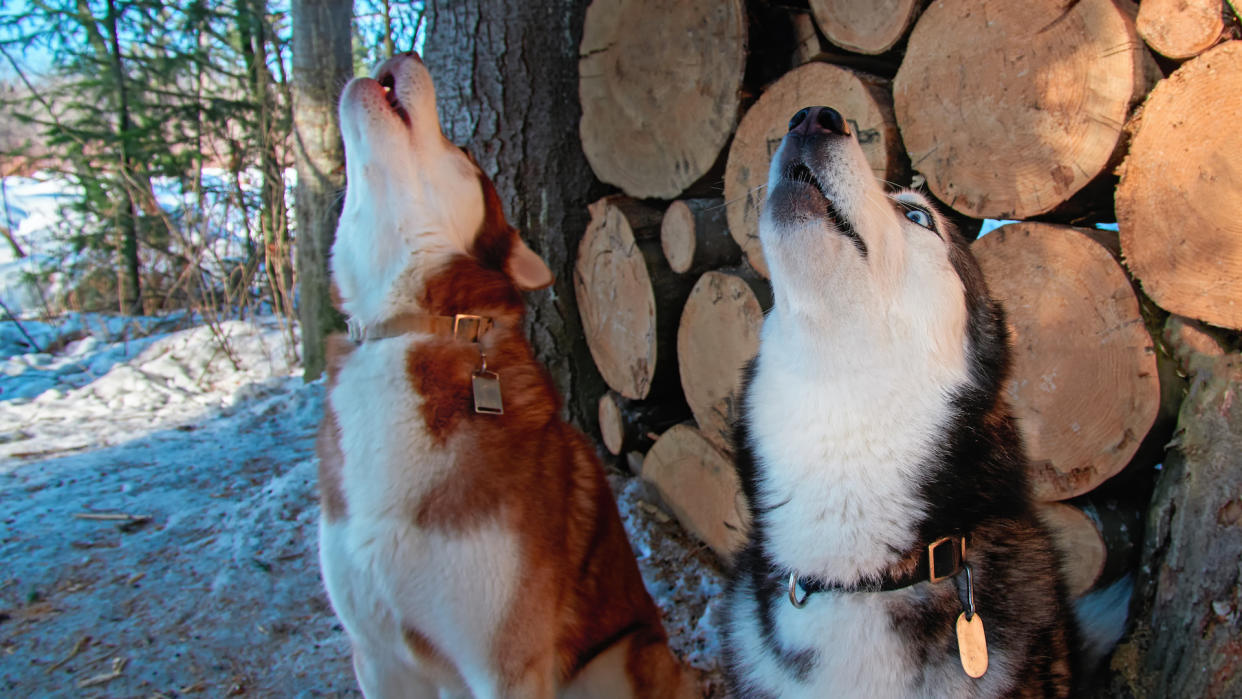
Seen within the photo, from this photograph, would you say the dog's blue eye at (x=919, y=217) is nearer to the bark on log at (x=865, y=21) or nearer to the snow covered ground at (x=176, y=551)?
the bark on log at (x=865, y=21)

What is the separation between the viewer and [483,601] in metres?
1.71

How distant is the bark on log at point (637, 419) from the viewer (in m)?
3.34

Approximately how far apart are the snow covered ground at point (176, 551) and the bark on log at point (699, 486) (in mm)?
116

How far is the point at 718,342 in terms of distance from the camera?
2672 millimetres

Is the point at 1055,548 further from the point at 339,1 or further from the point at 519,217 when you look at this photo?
the point at 339,1

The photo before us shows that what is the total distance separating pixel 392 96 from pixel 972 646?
2.03 m

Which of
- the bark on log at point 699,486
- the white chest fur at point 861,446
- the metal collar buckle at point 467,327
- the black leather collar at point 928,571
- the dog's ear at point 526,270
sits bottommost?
the bark on log at point 699,486

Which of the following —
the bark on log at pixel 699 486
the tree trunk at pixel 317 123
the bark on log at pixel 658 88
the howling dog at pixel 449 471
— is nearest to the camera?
the howling dog at pixel 449 471

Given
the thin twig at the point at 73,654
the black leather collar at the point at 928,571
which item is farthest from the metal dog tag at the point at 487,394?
the thin twig at the point at 73,654

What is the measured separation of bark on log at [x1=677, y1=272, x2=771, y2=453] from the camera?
2.53m

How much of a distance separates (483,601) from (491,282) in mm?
874

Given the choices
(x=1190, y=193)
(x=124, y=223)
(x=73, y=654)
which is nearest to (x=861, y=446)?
(x=1190, y=193)

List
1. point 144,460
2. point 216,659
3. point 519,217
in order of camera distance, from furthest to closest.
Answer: point 144,460, point 519,217, point 216,659

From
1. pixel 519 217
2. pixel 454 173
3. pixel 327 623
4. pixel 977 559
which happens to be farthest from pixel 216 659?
pixel 977 559
